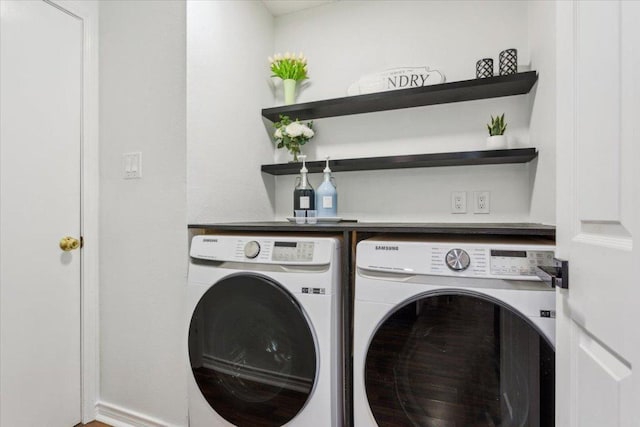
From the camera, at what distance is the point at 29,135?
4.65 ft

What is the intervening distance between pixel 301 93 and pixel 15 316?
186cm

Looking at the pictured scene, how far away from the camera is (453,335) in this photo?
975 mm

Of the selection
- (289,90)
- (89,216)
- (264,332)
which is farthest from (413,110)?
(89,216)

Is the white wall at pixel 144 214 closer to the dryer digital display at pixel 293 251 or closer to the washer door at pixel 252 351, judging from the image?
the washer door at pixel 252 351

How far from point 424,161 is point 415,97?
13.7 inches

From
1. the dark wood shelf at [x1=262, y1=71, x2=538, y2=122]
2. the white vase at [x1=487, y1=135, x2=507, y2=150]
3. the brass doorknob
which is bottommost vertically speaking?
the brass doorknob

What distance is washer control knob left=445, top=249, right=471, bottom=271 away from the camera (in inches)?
39.1

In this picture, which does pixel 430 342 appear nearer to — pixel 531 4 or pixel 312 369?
pixel 312 369

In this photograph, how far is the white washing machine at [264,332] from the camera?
1.15 m

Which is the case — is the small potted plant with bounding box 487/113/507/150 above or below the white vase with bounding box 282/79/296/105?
below

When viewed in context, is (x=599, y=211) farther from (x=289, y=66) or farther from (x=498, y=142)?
(x=289, y=66)

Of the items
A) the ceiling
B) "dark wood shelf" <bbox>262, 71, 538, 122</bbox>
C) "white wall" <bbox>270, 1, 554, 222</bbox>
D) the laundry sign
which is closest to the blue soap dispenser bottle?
"white wall" <bbox>270, 1, 554, 222</bbox>

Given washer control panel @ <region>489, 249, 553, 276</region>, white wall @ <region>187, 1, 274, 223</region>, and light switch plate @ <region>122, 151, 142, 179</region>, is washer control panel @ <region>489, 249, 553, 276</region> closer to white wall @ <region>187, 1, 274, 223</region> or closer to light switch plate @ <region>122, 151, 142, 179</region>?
white wall @ <region>187, 1, 274, 223</region>

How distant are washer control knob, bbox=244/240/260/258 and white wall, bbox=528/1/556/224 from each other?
1112mm
